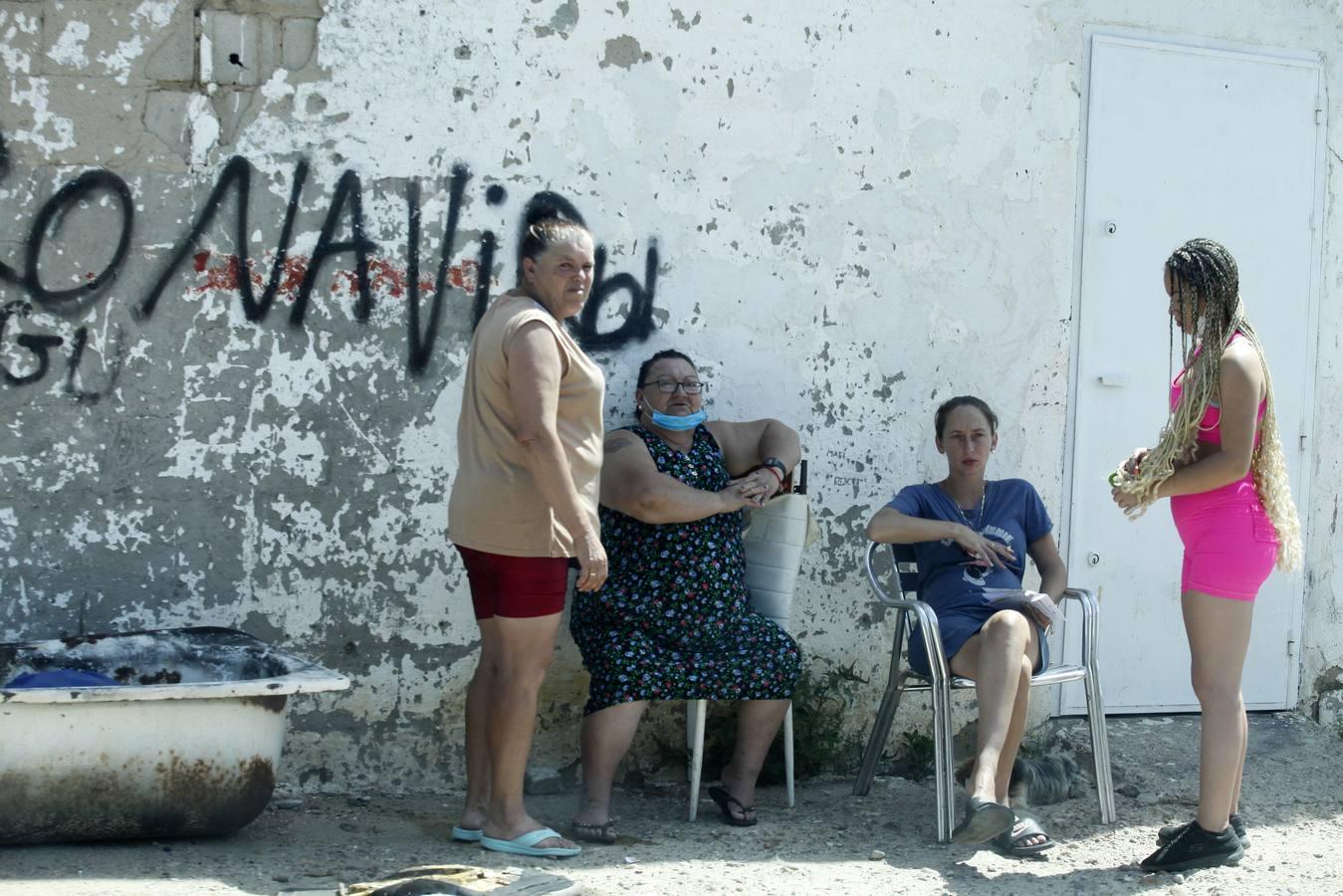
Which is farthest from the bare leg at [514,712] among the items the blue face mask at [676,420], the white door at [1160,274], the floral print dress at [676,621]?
the white door at [1160,274]

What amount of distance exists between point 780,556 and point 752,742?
61cm

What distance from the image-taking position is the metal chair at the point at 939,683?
14.7 feet

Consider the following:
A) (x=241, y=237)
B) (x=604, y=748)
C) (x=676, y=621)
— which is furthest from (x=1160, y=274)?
(x=241, y=237)

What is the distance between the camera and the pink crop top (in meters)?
4.13

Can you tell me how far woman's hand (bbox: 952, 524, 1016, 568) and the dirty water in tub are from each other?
2.05 m

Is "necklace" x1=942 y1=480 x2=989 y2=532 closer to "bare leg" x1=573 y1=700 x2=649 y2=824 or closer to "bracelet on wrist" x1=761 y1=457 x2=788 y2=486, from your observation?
"bracelet on wrist" x1=761 y1=457 x2=788 y2=486

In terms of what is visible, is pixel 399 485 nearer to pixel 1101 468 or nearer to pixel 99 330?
pixel 99 330

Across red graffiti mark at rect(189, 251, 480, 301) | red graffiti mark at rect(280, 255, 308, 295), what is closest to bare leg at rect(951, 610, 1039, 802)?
red graffiti mark at rect(189, 251, 480, 301)

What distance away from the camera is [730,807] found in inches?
180

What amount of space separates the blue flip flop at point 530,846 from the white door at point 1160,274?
226 cm

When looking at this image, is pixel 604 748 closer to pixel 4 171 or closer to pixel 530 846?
pixel 530 846

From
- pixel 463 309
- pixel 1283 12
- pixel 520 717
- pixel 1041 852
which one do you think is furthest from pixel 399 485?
pixel 1283 12

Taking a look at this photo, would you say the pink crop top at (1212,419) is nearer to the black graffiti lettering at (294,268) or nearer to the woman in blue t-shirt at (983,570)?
the woman in blue t-shirt at (983,570)

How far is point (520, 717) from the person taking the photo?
13.3 feet
